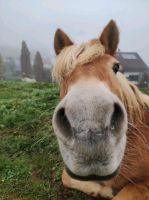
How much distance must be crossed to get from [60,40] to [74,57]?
0.54m

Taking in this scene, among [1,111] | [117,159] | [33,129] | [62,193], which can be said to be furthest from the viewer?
[1,111]

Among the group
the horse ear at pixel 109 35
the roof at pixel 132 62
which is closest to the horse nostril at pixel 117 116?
the horse ear at pixel 109 35

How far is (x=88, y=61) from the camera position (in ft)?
12.3

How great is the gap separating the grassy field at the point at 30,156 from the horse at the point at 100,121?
0.37 m

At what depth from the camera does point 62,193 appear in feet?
16.1

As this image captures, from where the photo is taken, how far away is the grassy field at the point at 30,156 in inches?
195

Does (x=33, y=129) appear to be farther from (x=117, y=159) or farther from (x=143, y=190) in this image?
(x=117, y=159)

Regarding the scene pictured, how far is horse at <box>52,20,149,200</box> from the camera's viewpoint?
2921mm

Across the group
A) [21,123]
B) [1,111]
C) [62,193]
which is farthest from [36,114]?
[62,193]

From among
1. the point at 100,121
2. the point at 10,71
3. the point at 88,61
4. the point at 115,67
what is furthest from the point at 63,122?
the point at 10,71

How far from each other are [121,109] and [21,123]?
15.5 ft

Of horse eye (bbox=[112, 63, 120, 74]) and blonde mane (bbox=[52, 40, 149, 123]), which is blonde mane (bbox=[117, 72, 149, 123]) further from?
horse eye (bbox=[112, 63, 120, 74])

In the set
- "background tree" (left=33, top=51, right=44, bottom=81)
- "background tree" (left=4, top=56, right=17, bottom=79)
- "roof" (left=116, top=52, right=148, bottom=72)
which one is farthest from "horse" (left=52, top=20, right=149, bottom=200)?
"background tree" (left=4, top=56, right=17, bottom=79)

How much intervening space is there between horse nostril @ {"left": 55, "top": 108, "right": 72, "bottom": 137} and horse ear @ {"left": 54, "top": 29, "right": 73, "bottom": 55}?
142 centimetres
